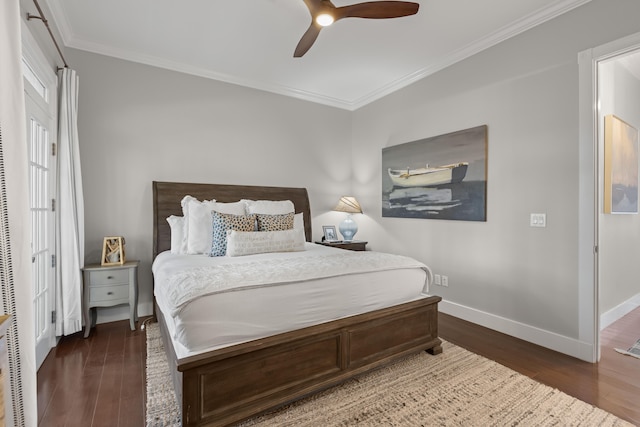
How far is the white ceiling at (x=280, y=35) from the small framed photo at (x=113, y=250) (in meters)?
1.92

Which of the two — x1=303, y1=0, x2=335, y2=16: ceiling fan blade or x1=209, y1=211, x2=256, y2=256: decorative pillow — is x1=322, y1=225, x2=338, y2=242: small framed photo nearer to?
x1=209, y1=211, x2=256, y2=256: decorative pillow

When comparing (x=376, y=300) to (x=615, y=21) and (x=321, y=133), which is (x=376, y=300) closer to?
(x=615, y=21)

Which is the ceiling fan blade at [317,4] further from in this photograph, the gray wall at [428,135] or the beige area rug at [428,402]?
the beige area rug at [428,402]

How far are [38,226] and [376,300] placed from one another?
2624mm

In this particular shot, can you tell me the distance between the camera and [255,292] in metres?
1.74

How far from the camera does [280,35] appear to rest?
2967 millimetres

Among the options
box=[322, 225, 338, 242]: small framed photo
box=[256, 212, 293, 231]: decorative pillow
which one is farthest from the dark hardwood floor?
box=[322, 225, 338, 242]: small framed photo

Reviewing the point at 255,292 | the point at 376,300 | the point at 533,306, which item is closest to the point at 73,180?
the point at 255,292

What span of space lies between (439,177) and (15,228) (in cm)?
341

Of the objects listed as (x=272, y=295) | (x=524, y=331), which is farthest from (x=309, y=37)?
(x=524, y=331)

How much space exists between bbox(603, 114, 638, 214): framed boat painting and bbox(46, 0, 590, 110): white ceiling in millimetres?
1350

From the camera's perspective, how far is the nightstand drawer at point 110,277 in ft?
9.37

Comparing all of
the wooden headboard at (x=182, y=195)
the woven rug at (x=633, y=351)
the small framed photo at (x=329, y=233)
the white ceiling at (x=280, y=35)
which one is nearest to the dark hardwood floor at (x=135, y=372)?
the woven rug at (x=633, y=351)

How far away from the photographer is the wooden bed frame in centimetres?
155
